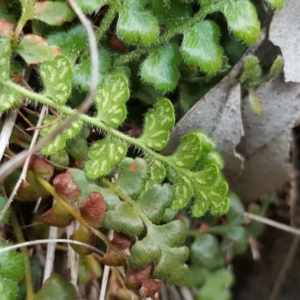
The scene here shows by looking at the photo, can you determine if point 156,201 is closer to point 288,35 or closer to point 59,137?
point 59,137

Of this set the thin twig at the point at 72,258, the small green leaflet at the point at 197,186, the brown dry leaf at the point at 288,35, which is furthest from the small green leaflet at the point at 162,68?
the thin twig at the point at 72,258

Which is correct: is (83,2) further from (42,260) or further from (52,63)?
(42,260)

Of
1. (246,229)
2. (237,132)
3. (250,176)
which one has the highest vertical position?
(237,132)

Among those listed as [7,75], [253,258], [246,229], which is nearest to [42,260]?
[7,75]

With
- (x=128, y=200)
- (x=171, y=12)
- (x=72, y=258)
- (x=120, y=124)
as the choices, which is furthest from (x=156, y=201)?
(x=171, y=12)

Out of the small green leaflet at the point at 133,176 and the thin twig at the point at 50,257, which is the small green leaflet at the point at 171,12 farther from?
the thin twig at the point at 50,257

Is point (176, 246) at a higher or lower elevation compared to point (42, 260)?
higher
